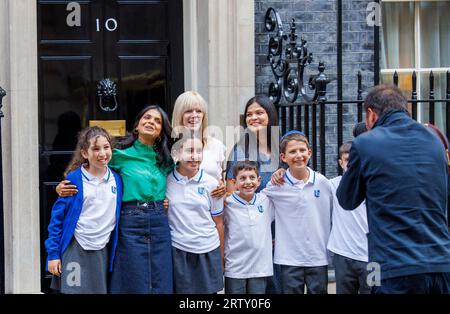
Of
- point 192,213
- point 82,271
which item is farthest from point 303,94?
point 82,271

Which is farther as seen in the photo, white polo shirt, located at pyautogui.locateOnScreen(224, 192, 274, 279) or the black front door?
the black front door

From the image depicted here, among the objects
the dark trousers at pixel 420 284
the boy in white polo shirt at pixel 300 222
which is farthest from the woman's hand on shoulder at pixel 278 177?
the dark trousers at pixel 420 284

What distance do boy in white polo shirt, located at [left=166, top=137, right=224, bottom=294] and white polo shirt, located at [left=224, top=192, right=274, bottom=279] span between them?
0.11 m

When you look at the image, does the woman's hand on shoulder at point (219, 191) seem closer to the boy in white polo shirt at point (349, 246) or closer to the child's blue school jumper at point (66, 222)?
the child's blue school jumper at point (66, 222)

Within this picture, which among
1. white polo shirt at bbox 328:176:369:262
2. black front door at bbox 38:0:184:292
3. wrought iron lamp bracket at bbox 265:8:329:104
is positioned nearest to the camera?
white polo shirt at bbox 328:176:369:262

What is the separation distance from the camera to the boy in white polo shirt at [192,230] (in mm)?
6191

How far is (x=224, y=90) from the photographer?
817 cm

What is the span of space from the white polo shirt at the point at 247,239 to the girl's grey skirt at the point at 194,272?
0.18 metres

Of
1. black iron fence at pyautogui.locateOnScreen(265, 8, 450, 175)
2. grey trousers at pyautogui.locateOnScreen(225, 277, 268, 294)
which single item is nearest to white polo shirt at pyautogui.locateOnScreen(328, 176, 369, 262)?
grey trousers at pyautogui.locateOnScreen(225, 277, 268, 294)

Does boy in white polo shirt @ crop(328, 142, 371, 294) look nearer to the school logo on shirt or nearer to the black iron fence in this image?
the school logo on shirt

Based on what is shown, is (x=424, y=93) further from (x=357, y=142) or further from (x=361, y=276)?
(x=357, y=142)

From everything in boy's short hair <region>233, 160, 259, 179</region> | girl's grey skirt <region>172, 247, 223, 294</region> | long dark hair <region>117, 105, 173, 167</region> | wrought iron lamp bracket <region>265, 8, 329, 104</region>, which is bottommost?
girl's grey skirt <region>172, 247, 223, 294</region>

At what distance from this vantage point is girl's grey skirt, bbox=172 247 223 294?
6.19 m

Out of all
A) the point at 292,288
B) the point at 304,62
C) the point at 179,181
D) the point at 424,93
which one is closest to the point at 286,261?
the point at 292,288
